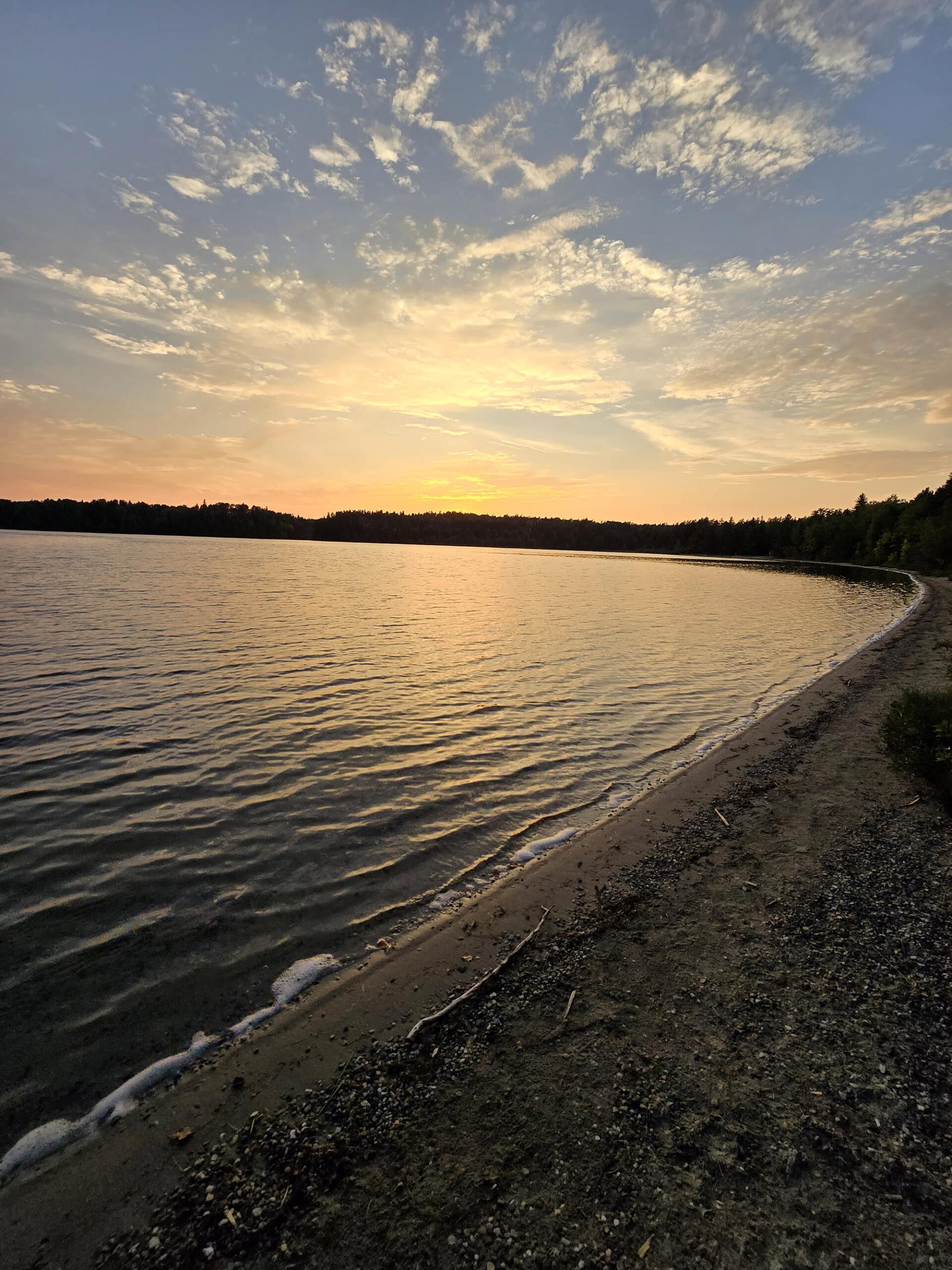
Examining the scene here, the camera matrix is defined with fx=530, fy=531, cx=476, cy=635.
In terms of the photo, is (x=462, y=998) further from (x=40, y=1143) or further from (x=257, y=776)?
(x=257, y=776)

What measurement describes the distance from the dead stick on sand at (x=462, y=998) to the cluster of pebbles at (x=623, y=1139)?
0.12 m

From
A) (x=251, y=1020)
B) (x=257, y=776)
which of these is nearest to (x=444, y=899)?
(x=251, y=1020)

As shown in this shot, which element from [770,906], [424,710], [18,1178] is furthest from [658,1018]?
[424,710]

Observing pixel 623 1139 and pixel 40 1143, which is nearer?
pixel 623 1139

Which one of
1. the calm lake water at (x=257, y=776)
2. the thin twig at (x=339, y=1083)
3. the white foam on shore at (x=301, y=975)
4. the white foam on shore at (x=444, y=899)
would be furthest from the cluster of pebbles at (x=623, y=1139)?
the calm lake water at (x=257, y=776)

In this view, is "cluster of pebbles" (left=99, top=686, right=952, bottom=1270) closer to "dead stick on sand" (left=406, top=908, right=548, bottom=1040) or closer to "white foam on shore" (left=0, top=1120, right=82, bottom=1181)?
"dead stick on sand" (left=406, top=908, right=548, bottom=1040)

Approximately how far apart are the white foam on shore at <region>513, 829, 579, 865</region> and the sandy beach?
139 cm

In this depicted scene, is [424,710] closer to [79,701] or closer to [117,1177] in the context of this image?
[79,701]

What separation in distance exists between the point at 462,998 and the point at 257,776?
8.68 metres

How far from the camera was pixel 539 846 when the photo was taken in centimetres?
1092

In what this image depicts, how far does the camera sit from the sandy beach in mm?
4031

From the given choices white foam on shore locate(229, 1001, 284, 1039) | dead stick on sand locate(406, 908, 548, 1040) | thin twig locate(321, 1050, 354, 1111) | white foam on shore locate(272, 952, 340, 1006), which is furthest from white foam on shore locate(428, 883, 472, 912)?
thin twig locate(321, 1050, 354, 1111)

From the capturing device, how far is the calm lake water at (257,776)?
707 cm

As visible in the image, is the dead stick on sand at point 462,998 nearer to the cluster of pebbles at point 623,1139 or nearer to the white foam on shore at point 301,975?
the cluster of pebbles at point 623,1139
